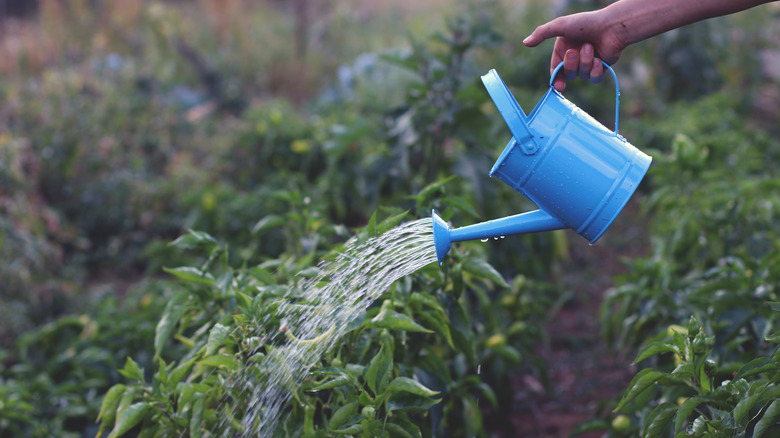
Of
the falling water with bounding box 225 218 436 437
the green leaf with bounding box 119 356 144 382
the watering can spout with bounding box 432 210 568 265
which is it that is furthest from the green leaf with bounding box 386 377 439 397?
the green leaf with bounding box 119 356 144 382

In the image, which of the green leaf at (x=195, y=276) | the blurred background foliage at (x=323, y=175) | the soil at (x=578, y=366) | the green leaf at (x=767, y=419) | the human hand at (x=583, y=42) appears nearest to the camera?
the green leaf at (x=767, y=419)

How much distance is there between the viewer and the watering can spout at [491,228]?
133 centimetres

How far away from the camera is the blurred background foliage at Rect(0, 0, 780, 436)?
2.04m

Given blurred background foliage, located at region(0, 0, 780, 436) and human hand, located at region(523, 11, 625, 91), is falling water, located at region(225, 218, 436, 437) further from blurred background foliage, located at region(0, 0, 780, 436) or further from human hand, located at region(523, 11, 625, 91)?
human hand, located at region(523, 11, 625, 91)

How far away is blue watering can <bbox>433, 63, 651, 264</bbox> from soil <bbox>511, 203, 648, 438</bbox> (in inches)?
38.9

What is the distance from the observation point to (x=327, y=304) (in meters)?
1.42

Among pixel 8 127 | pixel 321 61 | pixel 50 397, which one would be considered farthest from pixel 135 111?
pixel 50 397

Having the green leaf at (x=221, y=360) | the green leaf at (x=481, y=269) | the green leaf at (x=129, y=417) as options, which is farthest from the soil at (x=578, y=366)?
the green leaf at (x=129, y=417)

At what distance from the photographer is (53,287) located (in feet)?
10.2

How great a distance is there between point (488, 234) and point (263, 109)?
3841 millimetres

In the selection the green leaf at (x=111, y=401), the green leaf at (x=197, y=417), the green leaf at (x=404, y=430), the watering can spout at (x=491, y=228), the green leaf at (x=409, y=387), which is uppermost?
the watering can spout at (x=491, y=228)

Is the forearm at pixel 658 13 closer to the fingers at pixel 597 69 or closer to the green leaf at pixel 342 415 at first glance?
the fingers at pixel 597 69

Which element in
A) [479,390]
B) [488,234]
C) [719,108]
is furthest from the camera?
[719,108]

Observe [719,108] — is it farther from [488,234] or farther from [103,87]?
[103,87]
